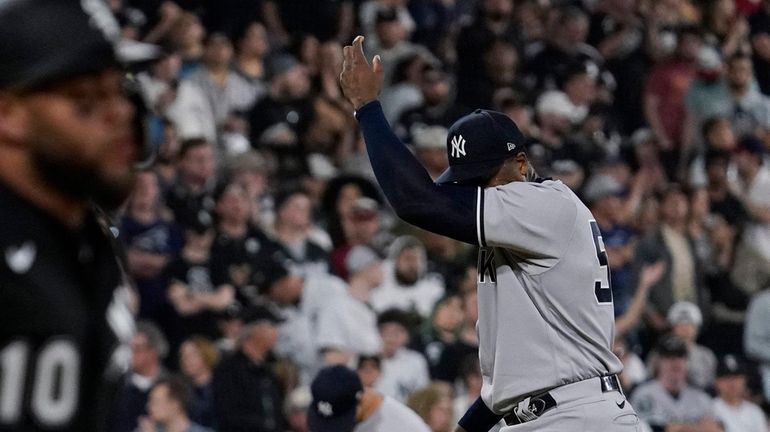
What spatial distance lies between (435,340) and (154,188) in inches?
79.7

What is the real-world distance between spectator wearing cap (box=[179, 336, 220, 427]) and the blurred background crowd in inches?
0.5

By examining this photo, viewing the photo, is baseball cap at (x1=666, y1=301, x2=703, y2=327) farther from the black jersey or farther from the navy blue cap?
the black jersey

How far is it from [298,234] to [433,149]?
169cm

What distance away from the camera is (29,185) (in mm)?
2400

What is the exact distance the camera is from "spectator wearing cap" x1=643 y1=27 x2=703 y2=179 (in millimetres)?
13477

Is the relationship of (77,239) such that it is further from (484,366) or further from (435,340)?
(435,340)

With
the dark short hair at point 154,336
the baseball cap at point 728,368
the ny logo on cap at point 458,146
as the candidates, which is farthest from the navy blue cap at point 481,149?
the baseball cap at point 728,368

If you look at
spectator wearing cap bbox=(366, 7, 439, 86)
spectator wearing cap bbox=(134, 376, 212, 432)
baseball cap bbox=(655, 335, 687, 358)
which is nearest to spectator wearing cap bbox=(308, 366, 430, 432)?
spectator wearing cap bbox=(134, 376, 212, 432)

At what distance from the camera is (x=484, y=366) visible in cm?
491

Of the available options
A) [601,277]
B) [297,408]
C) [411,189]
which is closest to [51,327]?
[411,189]

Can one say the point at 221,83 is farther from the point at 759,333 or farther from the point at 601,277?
the point at 601,277

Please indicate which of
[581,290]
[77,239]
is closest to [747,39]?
[581,290]

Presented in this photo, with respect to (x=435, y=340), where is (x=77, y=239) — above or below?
above

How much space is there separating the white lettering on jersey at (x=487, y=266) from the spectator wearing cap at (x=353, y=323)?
12.1 ft
